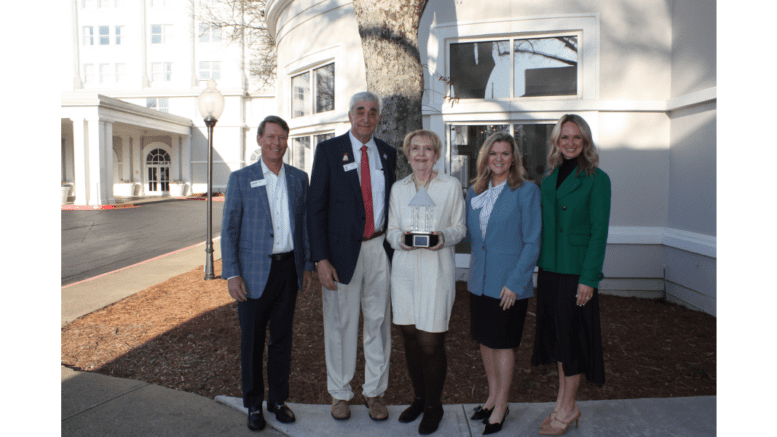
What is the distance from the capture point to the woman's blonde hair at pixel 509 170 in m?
3.02

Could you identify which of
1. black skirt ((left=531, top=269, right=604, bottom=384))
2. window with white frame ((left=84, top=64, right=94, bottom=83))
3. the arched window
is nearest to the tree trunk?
black skirt ((left=531, top=269, right=604, bottom=384))

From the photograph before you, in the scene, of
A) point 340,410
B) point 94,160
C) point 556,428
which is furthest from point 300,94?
point 94,160

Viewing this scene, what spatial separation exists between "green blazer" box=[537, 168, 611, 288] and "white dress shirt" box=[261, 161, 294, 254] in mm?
1683

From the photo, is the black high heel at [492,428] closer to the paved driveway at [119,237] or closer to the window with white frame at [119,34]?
the paved driveway at [119,237]

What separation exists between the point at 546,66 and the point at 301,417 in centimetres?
571

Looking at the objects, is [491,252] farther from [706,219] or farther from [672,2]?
[672,2]

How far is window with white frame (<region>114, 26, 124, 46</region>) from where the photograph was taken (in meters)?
39.6

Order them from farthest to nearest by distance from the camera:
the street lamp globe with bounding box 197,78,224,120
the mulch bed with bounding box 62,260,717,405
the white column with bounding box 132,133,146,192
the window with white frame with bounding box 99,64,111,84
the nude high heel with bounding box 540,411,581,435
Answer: the window with white frame with bounding box 99,64,111,84
the white column with bounding box 132,133,146,192
the street lamp globe with bounding box 197,78,224,120
the mulch bed with bounding box 62,260,717,405
the nude high heel with bounding box 540,411,581,435

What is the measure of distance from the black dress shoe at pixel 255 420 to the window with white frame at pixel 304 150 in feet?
20.4

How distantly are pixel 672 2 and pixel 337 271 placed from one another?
610 centimetres

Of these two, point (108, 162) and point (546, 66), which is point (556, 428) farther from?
point (108, 162)

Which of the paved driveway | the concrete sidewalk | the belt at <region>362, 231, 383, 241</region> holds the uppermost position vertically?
the belt at <region>362, 231, 383, 241</region>

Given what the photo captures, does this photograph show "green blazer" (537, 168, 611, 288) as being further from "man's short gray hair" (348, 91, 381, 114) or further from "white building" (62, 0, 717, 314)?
"white building" (62, 0, 717, 314)

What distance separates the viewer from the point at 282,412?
10.9 feet
